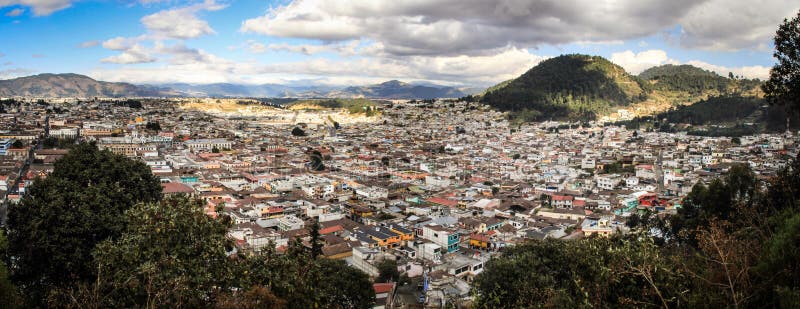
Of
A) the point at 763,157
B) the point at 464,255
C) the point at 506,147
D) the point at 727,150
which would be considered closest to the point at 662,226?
the point at 464,255

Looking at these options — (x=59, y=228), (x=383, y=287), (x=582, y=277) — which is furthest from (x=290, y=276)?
(x=383, y=287)

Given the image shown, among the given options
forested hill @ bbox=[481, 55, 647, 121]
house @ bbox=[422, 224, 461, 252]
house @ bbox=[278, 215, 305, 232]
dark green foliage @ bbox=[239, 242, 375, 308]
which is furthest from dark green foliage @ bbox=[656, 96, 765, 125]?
dark green foliage @ bbox=[239, 242, 375, 308]

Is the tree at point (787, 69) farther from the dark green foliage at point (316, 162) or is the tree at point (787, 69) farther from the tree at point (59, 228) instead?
the dark green foliage at point (316, 162)

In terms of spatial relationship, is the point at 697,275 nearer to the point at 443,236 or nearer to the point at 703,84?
the point at 443,236

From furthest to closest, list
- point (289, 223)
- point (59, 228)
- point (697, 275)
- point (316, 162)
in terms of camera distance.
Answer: point (316, 162)
point (289, 223)
point (59, 228)
point (697, 275)

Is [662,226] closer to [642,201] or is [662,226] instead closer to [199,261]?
[642,201]
